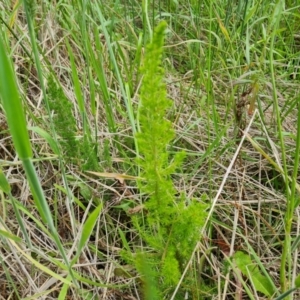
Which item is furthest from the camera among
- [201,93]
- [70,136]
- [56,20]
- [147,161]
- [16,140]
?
[56,20]

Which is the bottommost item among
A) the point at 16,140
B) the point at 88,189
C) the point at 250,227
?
the point at 250,227

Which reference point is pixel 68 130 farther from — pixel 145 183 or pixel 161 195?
pixel 161 195

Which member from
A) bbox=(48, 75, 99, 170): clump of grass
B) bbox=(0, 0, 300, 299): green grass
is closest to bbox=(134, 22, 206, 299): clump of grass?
bbox=(0, 0, 300, 299): green grass

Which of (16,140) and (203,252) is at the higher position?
(16,140)

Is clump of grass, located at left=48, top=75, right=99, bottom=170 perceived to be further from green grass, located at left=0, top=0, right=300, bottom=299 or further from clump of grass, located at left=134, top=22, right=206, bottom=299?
clump of grass, located at left=134, top=22, right=206, bottom=299

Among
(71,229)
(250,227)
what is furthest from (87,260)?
(250,227)

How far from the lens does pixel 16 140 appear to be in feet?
1.65

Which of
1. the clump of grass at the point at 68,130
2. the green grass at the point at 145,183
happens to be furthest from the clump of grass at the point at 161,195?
the clump of grass at the point at 68,130

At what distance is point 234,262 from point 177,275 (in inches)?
6.5

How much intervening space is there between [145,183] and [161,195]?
0.25 m

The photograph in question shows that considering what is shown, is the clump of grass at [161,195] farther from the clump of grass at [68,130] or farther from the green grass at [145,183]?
the clump of grass at [68,130]

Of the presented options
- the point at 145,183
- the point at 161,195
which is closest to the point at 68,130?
the point at 145,183

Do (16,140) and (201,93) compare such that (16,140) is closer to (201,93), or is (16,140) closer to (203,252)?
(203,252)

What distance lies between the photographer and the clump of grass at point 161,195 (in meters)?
0.64
